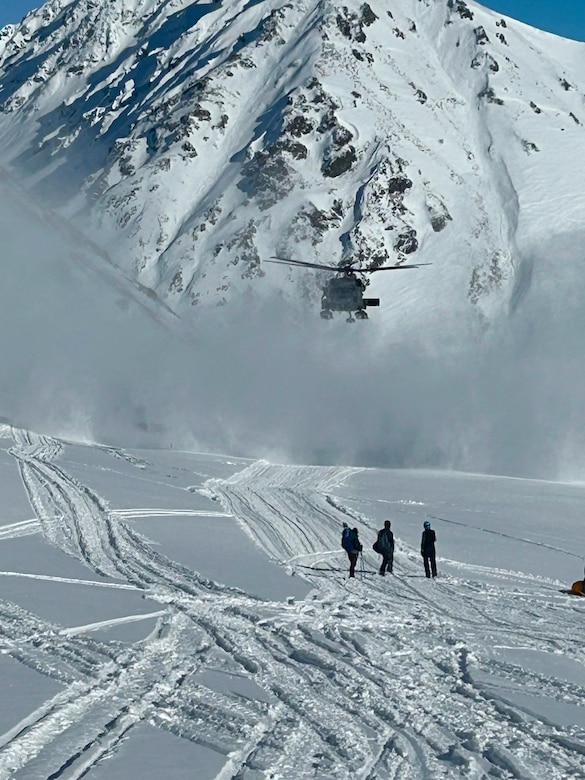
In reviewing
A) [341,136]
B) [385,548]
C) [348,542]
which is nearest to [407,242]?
[341,136]

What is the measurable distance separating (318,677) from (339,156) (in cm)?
9556

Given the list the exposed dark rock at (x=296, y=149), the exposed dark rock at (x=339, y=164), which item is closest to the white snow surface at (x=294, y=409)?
the exposed dark rock at (x=296, y=149)

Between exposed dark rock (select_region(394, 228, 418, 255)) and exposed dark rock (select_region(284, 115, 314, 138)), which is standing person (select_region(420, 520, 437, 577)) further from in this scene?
exposed dark rock (select_region(284, 115, 314, 138))

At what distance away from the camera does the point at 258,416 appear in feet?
141

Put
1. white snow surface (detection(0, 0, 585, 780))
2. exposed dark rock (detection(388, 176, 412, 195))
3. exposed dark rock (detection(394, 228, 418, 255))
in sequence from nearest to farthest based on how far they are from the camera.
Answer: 1. white snow surface (detection(0, 0, 585, 780))
2. exposed dark rock (detection(394, 228, 418, 255))
3. exposed dark rock (detection(388, 176, 412, 195))

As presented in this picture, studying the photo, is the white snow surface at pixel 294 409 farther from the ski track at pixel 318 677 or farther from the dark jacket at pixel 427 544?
the dark jacket at pixel 427 544

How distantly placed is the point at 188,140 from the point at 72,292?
2496 inches

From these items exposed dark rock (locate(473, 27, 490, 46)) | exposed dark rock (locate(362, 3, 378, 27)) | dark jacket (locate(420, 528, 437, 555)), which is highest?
exposed dark rock (locate(473, 27, 490, 46))

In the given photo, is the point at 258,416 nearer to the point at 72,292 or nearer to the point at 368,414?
the point at 368,414

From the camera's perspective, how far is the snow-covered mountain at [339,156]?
9288cm

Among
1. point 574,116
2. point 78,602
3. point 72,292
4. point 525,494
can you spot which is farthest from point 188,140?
point 78,602

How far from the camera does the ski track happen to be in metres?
7.45

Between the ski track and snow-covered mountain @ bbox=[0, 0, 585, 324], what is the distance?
238ft

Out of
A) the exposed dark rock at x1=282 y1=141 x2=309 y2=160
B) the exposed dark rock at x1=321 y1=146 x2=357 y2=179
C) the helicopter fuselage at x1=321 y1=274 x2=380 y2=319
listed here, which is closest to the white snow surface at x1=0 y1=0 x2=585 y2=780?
the exposed dark rock at x1=282 y1=141 x2=309 y2=160
